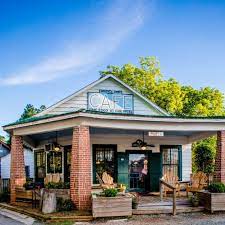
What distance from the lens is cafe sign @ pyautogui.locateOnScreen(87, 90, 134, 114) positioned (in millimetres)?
19609

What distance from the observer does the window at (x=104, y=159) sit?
18000 millimetres

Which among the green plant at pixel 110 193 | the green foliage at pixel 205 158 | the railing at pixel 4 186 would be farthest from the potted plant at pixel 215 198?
the green foliage at pixel 205 158

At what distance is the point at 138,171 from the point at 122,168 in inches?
37.3

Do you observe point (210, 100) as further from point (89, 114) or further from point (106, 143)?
point (89, 114)

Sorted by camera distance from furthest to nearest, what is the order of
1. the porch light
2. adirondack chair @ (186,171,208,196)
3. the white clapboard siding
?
1. the white clapboard siding
2. the porch light
3. adirondack chair @ (186,171,208,196)

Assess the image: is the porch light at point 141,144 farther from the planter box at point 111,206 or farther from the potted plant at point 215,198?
the planter box at point 111,206

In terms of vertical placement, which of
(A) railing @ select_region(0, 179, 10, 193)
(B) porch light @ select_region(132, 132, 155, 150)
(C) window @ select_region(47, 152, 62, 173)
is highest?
(B) porch light @ select_region(132, 132, 155, 150)

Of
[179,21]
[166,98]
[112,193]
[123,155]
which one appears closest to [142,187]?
[123,155]

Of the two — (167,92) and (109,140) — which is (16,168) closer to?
(109,140)

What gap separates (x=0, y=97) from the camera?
32.1 metres

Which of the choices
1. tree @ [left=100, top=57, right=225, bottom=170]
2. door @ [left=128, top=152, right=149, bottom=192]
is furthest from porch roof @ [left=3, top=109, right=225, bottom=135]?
tree @ [left=100, top=57, right=225, bottom=170]

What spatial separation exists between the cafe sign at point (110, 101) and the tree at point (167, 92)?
10400 millimetres

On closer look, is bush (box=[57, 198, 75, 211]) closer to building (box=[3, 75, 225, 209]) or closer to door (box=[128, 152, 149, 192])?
building (box=[3, 75, 225, 209])

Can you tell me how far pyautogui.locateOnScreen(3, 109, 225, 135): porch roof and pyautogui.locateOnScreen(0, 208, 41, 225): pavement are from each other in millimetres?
3093
